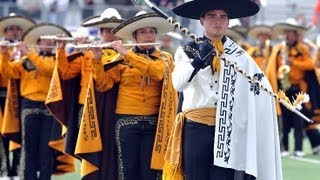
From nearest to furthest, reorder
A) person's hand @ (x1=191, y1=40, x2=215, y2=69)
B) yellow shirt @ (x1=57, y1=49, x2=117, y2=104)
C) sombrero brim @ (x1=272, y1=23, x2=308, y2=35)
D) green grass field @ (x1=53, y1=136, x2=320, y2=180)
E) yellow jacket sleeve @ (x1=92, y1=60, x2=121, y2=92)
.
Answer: person's hand @ (x1=191, y1=40, x2=215, y2=69) < yellow jacket sleeve @ (x1=92, y1=60, x2=121, y2=92) < yellow shirt @ (x1=57, y1=49, x2=117, y2=104) < green grass field @ (x1=53, y1=136, x2=320, y2=180) < sombrero brim @ (x1=272, y1=23, x2=308, y2=35)

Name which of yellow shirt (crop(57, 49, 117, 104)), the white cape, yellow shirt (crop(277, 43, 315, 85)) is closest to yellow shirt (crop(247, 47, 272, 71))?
yellow shirt (crop(277, 43, 315, 85))

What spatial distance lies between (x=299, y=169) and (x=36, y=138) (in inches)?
170

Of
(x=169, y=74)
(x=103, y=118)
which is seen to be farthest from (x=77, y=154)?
(x=169, y=74)

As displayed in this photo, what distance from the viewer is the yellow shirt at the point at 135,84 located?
10.5m

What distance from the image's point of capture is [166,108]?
10.6 m

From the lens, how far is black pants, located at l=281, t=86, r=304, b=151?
58.9 feet

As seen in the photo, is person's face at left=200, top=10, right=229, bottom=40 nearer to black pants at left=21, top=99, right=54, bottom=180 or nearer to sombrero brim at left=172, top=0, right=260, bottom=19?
sombrero brim at left=172, top=0, right=260, bottom=19

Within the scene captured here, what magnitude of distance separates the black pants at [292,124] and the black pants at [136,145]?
24.2ft

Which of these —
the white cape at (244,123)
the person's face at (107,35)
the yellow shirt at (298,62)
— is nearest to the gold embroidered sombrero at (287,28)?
the yellow shirt at (298,62)

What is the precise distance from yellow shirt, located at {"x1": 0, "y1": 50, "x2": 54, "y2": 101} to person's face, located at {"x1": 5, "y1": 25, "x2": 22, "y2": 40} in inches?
27.7

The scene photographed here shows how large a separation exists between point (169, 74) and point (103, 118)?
0.85m

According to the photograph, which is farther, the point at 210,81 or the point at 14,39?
the point at 14,39

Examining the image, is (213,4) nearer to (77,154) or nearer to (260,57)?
(77,154)

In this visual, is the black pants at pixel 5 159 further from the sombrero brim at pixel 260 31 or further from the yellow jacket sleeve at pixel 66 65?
the sombrero brim at pixel 260 31
